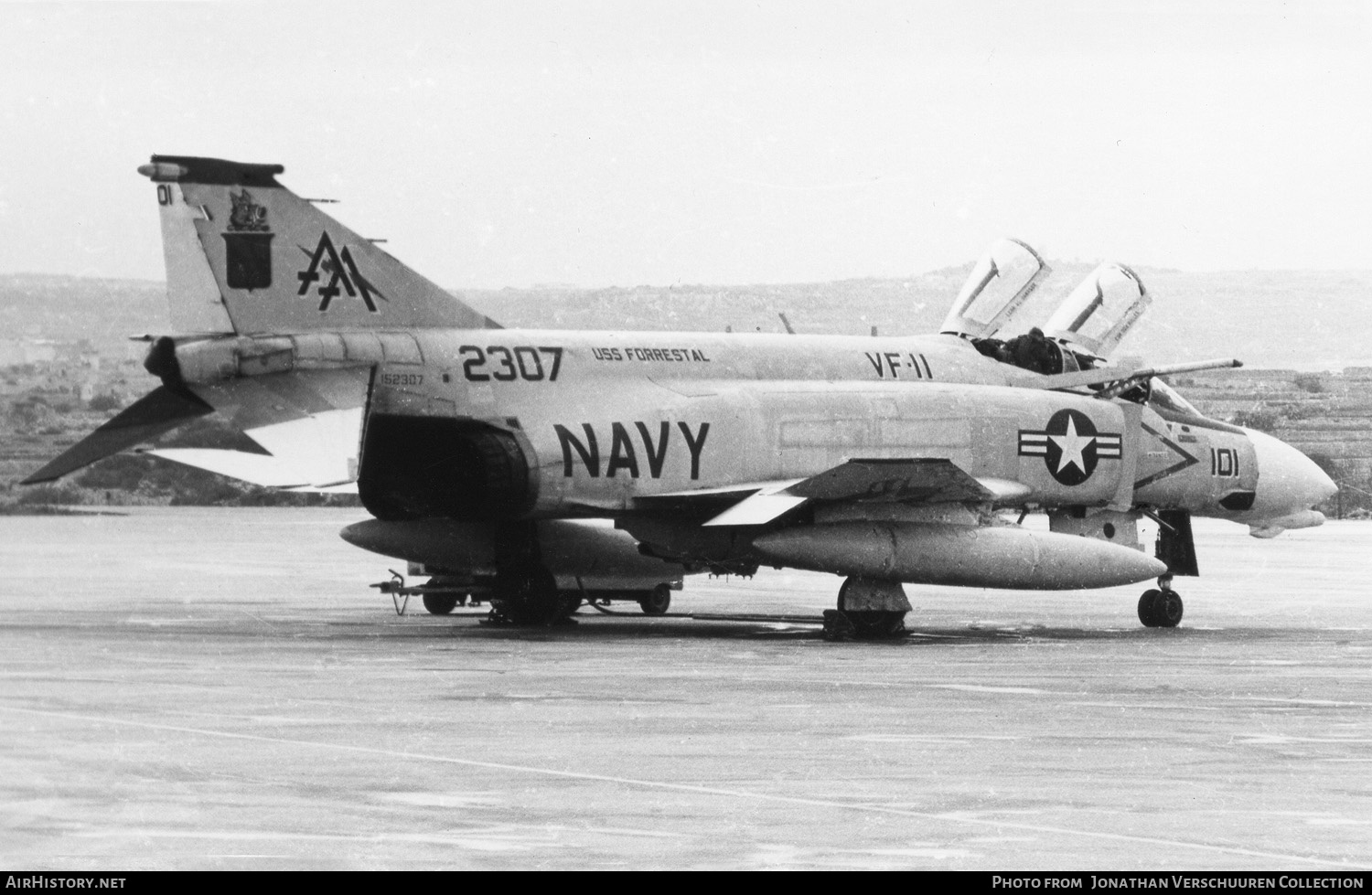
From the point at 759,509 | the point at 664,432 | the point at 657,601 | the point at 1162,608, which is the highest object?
the point at 664,432

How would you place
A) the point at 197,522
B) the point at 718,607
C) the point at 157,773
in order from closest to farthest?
1. the point at 157,773
2. the point at 718,607
3. the point at 197,522

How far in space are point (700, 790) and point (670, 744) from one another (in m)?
1.67

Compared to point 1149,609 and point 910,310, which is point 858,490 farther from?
point 910,310

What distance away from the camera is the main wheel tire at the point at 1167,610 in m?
22.2

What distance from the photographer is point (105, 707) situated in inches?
494

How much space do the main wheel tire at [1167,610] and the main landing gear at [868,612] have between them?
3.49 meters

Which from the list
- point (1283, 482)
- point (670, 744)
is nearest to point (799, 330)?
point (1283, 482)

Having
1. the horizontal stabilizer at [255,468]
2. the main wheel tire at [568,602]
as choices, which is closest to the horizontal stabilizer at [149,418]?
the horizontal stabilizer at [255,468]

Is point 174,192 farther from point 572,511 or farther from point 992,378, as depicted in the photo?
point 992,378

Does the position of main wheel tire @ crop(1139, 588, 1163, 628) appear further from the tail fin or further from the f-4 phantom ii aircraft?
the tail fin

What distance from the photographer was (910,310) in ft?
288

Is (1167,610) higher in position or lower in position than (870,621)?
lower
